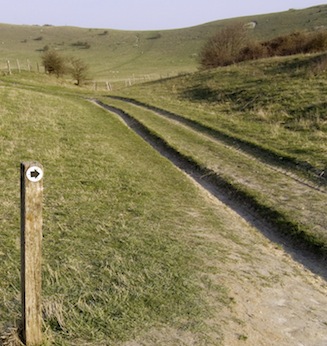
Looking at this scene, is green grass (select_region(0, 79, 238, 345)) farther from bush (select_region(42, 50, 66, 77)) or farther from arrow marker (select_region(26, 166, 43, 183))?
bush (select_region(42, 50, 66, 77))

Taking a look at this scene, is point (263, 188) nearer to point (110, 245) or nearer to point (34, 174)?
point (110, 245)

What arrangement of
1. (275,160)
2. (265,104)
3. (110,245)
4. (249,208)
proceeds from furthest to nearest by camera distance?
(265,104)
(275,160)
(249,208)
(110,245)

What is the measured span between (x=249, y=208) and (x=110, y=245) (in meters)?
4.05

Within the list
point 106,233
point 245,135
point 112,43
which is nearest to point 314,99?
point 245,135

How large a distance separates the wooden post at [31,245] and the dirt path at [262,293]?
1.07 metres

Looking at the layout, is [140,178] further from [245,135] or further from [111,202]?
[245,135]

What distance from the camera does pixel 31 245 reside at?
4047 millimetres

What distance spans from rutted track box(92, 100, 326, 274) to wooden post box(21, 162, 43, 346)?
189 inches

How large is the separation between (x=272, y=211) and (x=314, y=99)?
1542 cm

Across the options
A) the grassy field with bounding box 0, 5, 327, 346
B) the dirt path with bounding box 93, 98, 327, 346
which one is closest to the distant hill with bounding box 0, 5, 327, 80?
the grassy field with bounding box 0, 5, 327, 346

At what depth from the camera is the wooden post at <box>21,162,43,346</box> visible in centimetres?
386

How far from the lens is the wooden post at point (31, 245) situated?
152 inches

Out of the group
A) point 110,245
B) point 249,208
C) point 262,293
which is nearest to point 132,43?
point 249,208

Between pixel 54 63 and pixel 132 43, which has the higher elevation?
pixel 132 43
